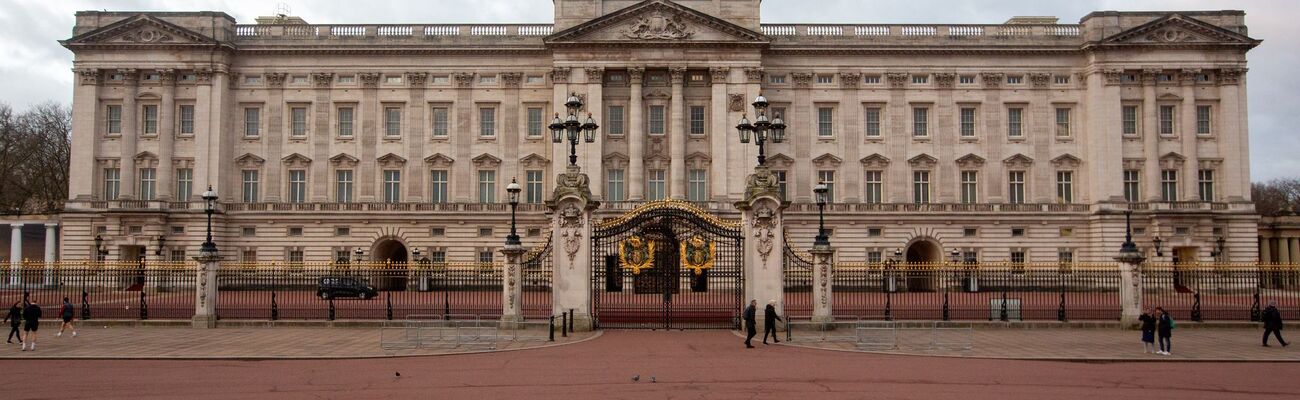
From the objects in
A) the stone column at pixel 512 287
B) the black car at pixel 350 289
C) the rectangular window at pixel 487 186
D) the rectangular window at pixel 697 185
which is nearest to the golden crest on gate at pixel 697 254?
the stone column at pixel 512 287

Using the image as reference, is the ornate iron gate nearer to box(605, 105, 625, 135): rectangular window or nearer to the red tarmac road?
the red tarmac road

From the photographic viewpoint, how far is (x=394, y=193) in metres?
57.9

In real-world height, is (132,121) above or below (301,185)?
above

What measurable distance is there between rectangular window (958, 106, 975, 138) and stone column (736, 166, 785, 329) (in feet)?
110

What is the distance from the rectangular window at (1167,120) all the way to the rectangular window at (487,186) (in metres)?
38.5

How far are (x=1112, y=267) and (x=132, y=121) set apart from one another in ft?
168

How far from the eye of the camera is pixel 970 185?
57.8 meters

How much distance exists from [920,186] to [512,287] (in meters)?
35.7

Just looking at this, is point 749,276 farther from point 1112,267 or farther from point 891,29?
point 891,29

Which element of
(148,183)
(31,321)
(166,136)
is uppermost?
(166,136)

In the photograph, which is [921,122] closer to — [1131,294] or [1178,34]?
[1178,34]

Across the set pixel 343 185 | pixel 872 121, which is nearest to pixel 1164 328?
pixel 872 121

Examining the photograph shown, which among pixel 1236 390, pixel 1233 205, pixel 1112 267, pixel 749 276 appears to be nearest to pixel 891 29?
pixel 1233 205

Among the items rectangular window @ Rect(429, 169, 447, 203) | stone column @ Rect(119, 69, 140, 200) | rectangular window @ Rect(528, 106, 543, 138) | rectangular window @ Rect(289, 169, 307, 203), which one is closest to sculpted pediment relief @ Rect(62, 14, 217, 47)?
stone column @ Rect(119, 69, 140, 200)
